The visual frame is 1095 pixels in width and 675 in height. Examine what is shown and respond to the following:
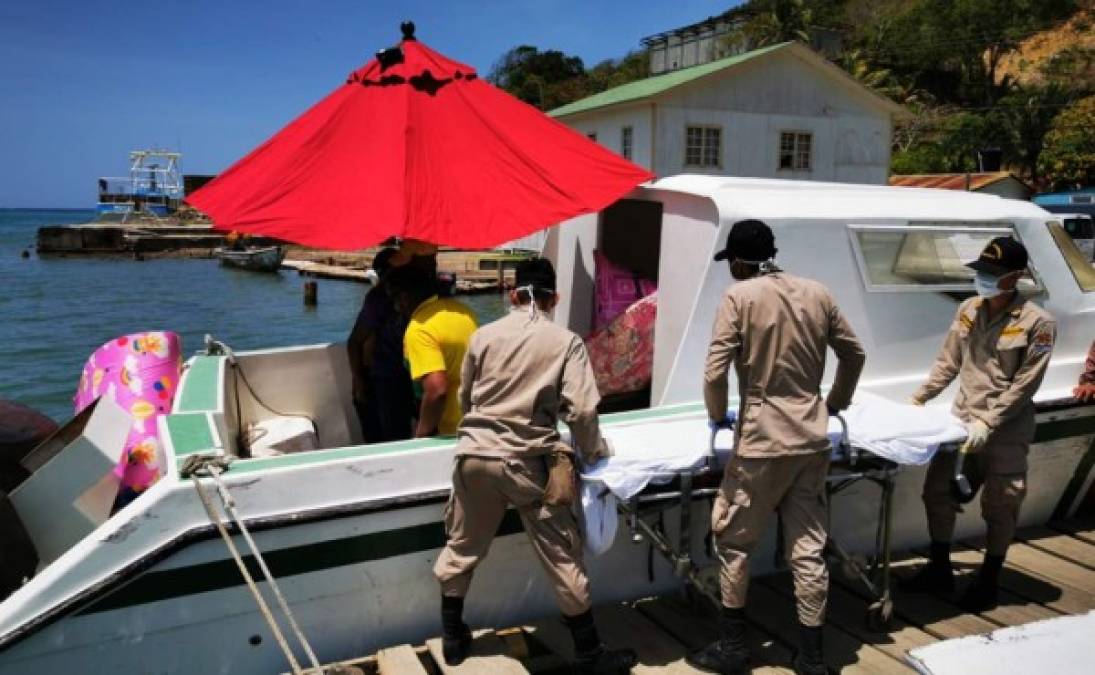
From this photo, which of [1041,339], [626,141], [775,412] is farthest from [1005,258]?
[626,141]

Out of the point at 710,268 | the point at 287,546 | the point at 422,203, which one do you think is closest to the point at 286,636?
the point at 287,546

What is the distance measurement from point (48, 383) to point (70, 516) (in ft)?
52.2

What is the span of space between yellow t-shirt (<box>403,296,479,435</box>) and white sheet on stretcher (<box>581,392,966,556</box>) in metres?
0.78

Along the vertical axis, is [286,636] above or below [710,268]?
below

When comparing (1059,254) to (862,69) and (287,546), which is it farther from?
(862,69)

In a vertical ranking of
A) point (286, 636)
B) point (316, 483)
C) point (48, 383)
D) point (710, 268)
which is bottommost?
point (48, 383)

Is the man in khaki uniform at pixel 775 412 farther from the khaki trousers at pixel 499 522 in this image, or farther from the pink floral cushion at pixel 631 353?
the pink floral cushion at pixel 631 353

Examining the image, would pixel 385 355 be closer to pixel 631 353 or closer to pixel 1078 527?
pixel 631 353

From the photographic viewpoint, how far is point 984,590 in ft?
14.5

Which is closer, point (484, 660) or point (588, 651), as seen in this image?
point (588, 651)

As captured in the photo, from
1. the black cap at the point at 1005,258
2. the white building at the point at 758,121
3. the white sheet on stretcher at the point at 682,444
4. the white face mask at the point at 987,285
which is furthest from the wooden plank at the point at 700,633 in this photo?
the white building at the point at 758,121

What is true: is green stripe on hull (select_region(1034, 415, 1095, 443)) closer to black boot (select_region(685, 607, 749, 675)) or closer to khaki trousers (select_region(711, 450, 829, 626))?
khaki trousers (select_region(711, 450, 829, 626))

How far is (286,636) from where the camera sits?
11.9ft

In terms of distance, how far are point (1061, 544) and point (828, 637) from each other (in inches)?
82.7
